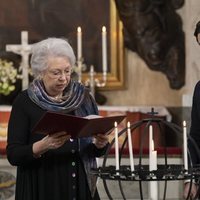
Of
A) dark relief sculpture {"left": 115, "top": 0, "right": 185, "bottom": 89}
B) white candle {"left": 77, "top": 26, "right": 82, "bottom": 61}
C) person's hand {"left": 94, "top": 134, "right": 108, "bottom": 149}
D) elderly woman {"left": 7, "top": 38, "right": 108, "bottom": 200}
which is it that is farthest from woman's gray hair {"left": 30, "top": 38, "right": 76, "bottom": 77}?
dark relief sculpture {"left": 115, "top": 0, "right": 185, "bottom": 89}

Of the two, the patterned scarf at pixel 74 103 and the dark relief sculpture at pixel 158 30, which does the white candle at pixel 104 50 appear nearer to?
the dark relief sculpture at pixel 158 30

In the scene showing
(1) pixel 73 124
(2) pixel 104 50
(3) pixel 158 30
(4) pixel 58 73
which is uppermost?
(3) pixel 158 30

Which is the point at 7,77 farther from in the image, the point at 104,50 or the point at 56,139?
the point at 56,139

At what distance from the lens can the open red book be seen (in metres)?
2.92

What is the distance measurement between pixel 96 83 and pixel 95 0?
881mm

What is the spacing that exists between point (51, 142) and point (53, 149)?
23 centimetres

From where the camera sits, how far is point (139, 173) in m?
2.49

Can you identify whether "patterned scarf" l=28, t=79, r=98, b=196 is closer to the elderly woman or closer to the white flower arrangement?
the elderly woman

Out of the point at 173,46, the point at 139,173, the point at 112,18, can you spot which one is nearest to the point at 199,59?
the point at 173,46

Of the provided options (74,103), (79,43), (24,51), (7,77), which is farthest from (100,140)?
(24,51)

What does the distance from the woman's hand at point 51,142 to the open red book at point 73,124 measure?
0.08 ft

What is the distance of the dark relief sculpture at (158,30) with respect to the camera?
23.5 feet

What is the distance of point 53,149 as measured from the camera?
10.7 ft

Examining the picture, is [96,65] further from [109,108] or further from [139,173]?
[139,173]
